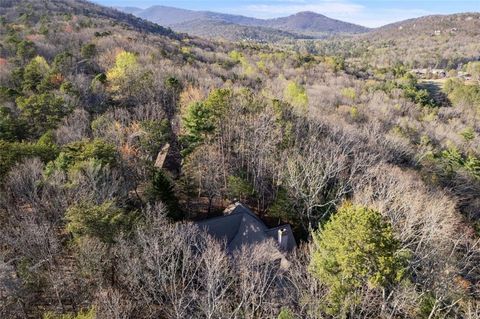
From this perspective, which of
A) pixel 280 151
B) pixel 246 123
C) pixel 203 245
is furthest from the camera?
pixel 246 123

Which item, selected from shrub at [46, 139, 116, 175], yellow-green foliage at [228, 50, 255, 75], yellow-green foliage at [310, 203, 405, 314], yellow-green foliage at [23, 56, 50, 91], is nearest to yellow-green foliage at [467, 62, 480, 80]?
yellow-green foliage at [228, 50, 255, 75]

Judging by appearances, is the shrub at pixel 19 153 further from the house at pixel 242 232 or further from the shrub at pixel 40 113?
the house at pixel 242 232

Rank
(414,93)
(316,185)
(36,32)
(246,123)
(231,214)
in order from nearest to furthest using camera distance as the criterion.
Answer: (231,214) < (316,185) < (246,123) < (36,32) < (414,93)

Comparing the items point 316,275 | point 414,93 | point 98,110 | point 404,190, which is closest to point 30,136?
point 98,110

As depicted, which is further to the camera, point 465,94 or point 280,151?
point 465,94

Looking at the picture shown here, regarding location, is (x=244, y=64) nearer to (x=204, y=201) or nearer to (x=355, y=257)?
(x=204, y=201)

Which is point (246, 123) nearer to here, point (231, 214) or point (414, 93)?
point (231, 214)

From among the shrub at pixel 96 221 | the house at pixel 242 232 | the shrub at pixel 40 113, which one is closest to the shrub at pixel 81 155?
the shrub at pixel 96 221
